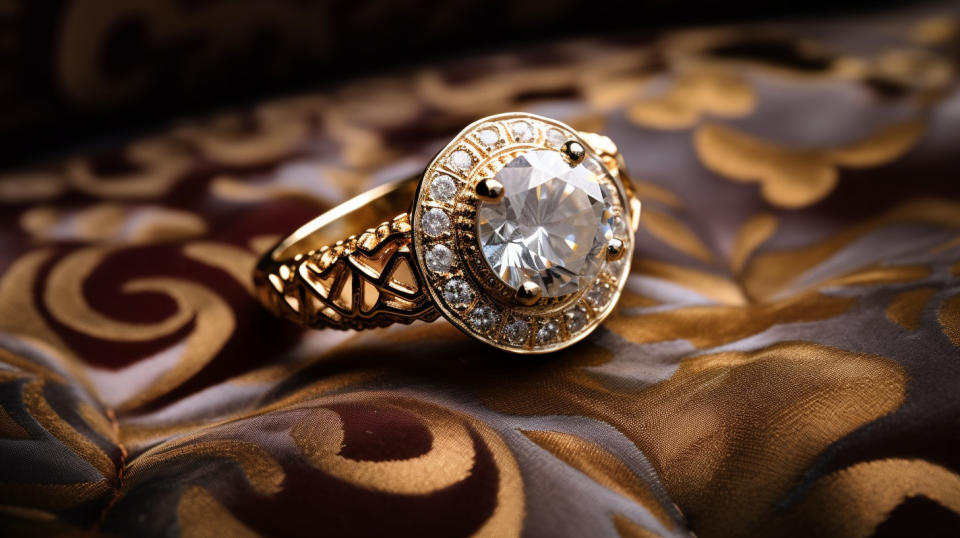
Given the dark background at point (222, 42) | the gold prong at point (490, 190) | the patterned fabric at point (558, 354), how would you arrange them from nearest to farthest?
the patterned fabric at point (558, 354), the gold prong at point (490, 190), the dark background at point (222, 42)

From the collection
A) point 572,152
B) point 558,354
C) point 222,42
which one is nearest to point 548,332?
point 558,354

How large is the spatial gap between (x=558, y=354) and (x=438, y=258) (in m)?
0.10

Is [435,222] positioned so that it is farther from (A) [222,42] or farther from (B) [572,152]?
(A) [222,42]

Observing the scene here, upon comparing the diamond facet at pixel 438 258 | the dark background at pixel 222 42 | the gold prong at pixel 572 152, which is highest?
the dark background at pixel 222 42

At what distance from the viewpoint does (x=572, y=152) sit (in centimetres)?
50

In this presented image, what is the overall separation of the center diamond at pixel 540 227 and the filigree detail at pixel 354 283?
0.18 ft

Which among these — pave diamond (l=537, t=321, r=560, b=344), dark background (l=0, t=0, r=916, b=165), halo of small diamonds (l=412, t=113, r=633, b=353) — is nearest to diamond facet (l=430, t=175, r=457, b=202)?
halo of small diamonds (l=412, t=113, r=633, b=353)

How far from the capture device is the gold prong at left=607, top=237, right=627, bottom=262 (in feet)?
1.66

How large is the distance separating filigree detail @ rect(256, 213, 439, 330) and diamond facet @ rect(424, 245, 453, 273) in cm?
1

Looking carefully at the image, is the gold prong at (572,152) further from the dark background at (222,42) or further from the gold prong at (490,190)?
the dark background at (222,42)

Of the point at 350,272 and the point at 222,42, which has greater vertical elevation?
the point at 222,42

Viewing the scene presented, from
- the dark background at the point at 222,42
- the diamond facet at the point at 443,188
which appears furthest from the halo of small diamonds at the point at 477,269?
the dark background at the point at 222,42

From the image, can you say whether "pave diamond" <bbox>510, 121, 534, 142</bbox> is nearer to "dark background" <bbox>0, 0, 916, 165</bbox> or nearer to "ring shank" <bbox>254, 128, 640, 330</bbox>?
"ring shank" <bbox>254, 128, 640, 330</bbox>

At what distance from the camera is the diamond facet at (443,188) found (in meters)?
0.48
